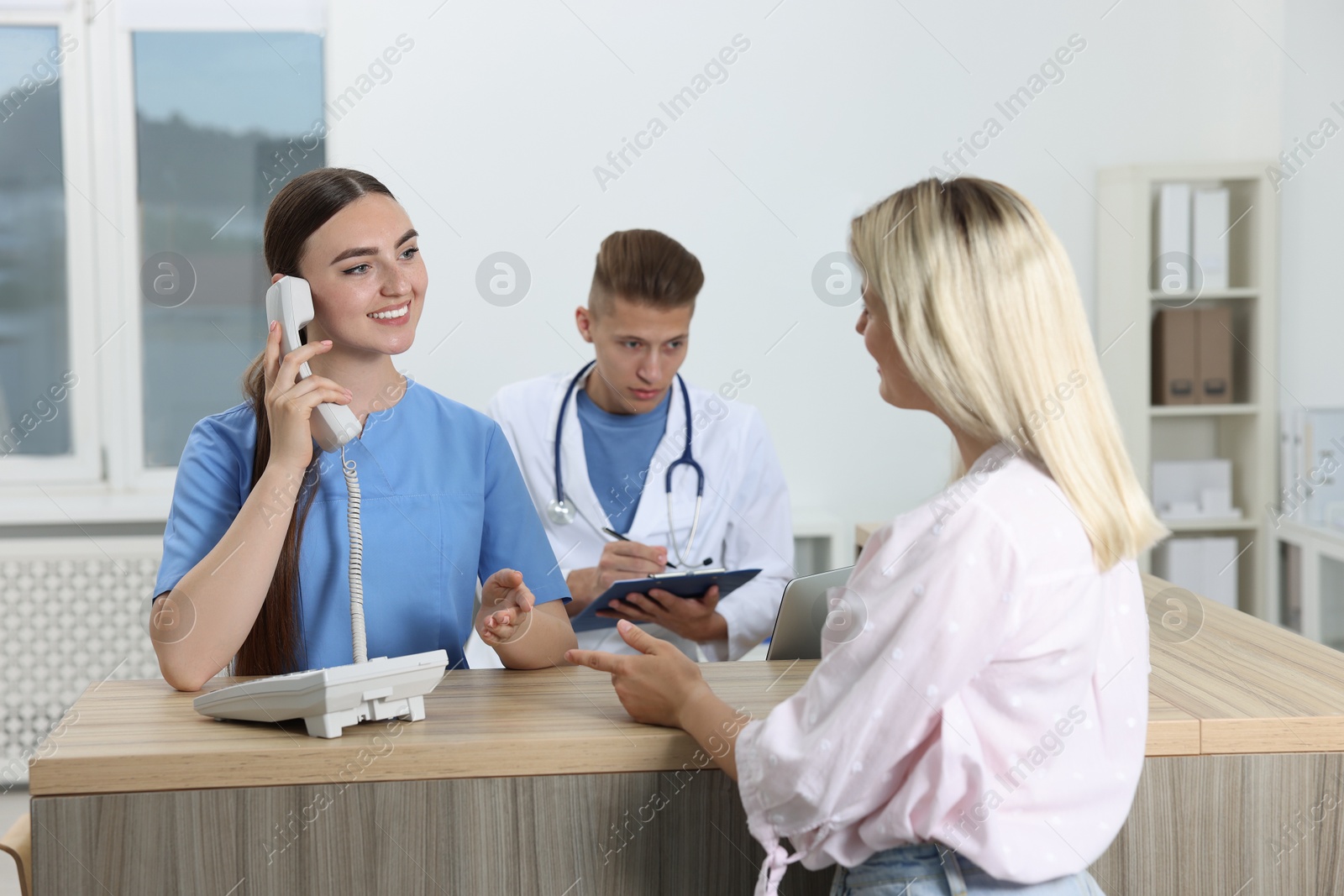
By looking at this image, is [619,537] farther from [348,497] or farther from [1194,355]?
[1194,355]

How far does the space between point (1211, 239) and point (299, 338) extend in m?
3.52

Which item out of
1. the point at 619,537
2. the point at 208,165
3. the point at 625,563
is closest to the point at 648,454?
the point at 619,537

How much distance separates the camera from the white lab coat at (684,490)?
2527 mm

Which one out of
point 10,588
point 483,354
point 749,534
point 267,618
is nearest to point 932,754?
point 267,618

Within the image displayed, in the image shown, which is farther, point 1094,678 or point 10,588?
point 10,588

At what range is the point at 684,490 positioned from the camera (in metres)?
2.56

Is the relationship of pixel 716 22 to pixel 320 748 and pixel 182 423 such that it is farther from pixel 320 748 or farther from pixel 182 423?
pixel 320 748

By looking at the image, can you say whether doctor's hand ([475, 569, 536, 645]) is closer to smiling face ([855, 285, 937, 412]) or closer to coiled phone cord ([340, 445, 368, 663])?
coiled phone cord ([340, 445, 368, 663])

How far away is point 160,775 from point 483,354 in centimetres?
280

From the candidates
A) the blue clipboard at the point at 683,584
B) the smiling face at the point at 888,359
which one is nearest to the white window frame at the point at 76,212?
the blue clipboard at the point at 683,584

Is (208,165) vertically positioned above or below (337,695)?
above

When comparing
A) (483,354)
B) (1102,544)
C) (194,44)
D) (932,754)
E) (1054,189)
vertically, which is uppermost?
(194,44)

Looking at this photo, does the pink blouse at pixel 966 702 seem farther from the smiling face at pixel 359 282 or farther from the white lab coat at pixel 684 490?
the white lab coat at pixel 684 490

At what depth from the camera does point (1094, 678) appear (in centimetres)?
107
